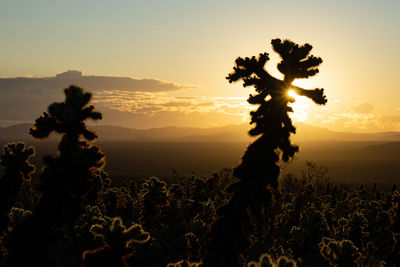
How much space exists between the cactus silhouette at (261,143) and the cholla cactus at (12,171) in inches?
187

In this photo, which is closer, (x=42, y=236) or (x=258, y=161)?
(x=42, y=236)

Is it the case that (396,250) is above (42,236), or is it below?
below

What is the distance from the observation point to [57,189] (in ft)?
18.8

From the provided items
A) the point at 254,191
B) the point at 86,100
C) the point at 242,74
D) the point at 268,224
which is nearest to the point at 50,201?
the point at 86,100

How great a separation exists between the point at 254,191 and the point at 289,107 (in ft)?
6.40

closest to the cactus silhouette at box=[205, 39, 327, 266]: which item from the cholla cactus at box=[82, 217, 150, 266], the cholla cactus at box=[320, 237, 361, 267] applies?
the cholla cactus at box=[82, 217, 150, 266]

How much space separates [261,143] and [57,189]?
4003 millimetres

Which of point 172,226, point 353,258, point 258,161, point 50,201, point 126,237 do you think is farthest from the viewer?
point 172,226

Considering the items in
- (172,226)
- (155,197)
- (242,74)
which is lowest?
(172,226)

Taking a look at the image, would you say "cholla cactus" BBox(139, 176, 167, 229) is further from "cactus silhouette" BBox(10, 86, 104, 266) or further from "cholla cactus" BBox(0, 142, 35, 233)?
"cactus silhouette" BBox(10, 86, 104, 266)

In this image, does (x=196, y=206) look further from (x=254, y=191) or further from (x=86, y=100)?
(x=86, y=100)

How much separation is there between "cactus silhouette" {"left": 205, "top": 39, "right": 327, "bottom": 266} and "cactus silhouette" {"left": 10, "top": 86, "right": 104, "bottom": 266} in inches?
116

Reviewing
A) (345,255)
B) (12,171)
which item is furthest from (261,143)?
(12,171)

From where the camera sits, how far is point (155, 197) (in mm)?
16016
